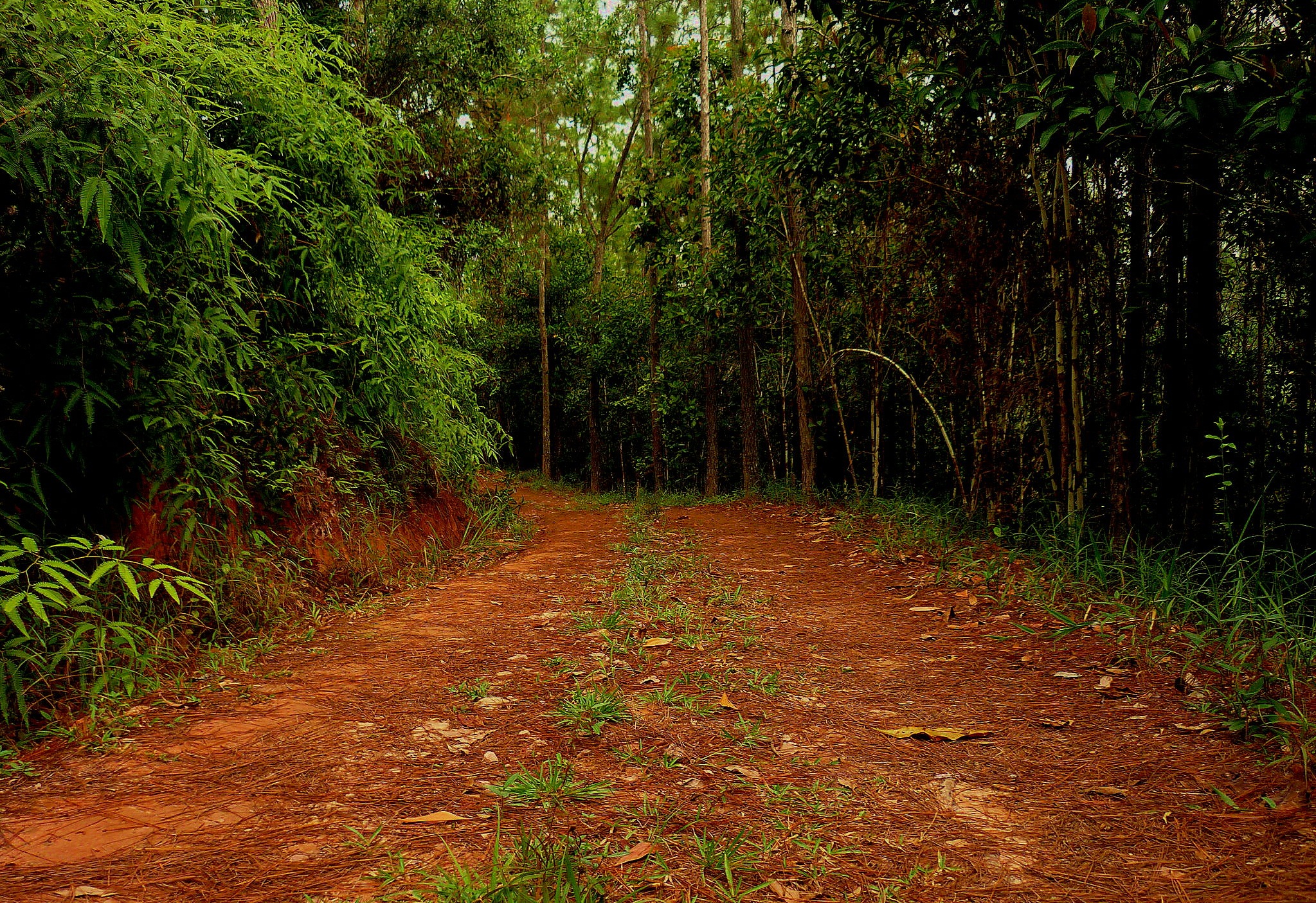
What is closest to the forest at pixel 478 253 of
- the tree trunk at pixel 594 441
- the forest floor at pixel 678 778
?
the forest floor at pixel 678 778

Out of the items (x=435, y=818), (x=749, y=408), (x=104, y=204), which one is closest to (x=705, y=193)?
(x=749, y=408)

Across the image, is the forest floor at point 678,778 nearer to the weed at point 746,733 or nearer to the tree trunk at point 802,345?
the weed at point 746,733

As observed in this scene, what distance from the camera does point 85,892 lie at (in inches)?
61.6

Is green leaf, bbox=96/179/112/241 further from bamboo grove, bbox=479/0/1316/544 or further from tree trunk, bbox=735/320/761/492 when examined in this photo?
tree trunk, bbox=735/320/761/492

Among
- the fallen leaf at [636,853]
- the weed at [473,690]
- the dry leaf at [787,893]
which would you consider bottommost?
the weed at [473,690]

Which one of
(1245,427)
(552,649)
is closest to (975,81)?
(1245,427)

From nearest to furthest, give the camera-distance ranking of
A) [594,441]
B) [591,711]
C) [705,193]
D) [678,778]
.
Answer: [678,778] < [591,711] < [705,193] < [594,441]

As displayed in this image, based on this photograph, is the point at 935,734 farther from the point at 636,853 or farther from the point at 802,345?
the point at 802,345

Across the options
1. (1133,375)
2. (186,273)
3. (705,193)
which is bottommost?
(1133,375)

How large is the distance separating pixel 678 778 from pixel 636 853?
0.46 meters

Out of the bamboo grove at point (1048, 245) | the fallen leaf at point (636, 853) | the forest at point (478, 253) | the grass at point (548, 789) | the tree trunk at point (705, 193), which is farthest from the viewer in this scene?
the tree trunk at point (705, 193)

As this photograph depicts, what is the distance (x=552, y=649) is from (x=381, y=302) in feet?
10.5

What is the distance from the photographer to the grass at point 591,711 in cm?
255

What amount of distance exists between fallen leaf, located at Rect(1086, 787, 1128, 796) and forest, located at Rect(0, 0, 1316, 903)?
3 centimetres
